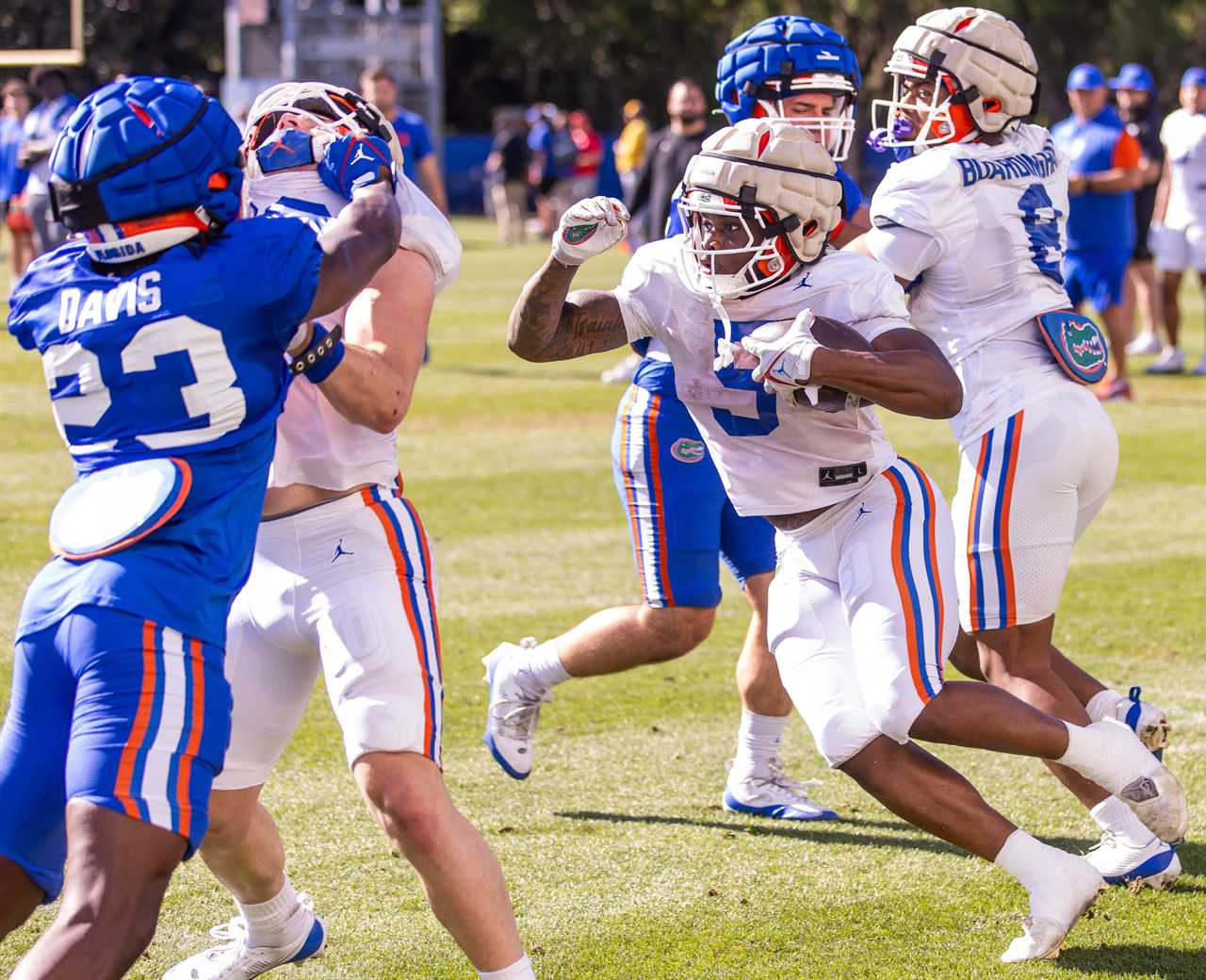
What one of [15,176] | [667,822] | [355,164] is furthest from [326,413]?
[15,176]

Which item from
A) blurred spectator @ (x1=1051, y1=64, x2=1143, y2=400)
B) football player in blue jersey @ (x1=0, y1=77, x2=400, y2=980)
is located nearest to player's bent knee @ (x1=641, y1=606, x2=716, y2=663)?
football player in blue jersey @ (x1=0, y1=77, x2=400, y2=980)

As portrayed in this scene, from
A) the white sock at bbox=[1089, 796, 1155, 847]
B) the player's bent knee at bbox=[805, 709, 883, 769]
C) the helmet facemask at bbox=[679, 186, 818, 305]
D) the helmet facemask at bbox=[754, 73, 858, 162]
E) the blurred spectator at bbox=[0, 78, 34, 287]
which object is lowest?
the blurred spectator at bbox=[0, 78, 34, 287]

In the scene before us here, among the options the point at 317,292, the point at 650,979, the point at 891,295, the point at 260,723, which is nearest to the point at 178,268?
the point at 317,292

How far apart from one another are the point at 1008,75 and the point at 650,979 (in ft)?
8.21

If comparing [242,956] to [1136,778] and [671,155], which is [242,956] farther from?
[671,155]

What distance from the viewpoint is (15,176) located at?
17.0 m

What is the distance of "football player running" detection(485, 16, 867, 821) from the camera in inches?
195

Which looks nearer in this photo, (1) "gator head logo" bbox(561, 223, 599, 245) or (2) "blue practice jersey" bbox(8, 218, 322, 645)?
(2) "blue practice jersey" bbox(8, 218, 322, 645)

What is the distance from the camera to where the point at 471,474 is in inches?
383

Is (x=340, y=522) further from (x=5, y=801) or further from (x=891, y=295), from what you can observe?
(x=891, y=295)

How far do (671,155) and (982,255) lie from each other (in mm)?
7091

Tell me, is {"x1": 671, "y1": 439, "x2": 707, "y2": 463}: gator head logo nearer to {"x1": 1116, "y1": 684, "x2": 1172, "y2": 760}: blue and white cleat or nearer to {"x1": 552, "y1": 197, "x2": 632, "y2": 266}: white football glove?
{"x1": 552, "y1": 197, "x2": 632, "y2": 266}: white football glove

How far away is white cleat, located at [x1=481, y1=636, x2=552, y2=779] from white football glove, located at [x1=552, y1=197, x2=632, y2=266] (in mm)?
1776

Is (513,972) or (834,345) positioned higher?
(834,345)
